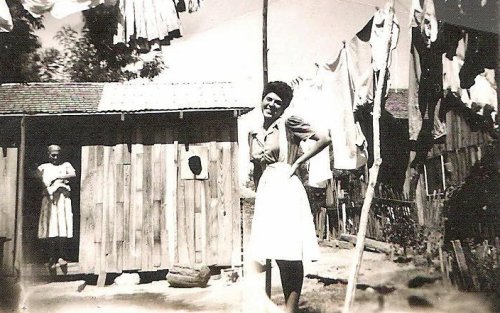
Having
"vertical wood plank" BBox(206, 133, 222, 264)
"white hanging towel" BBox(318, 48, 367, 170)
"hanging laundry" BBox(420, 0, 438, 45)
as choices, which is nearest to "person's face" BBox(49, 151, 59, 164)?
"vertical wood plank" BBox(206, 133, 222, 264)

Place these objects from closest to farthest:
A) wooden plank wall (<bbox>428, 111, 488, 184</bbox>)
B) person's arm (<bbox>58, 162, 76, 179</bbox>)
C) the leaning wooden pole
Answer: the leaning wooden pole, wooden plank wall (<bbox>428, 111, 488, 184</bbox>), person's arm (<bbox>58, 162, 76, 179</bbox>)

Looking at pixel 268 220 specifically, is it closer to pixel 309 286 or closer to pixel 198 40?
pixel 309 286

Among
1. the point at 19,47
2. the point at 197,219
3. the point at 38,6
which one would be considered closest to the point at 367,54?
the point at 197,219

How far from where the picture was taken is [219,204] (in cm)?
358

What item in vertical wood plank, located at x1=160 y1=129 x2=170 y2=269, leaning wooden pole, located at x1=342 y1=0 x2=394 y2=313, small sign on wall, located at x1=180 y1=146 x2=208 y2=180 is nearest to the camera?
leaning wooden pole, located at x1=342 y1=0 x2=394 y2=313

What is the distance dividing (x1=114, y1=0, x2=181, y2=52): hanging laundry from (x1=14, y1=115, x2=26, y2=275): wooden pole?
3.35 feet

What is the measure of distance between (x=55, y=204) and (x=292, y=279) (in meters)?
2.01

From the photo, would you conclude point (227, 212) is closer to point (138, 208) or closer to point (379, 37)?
point (138, 208)

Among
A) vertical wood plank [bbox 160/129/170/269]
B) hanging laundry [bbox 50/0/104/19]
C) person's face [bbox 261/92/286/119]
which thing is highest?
hanging laundry [bbox 50/0/104/19]

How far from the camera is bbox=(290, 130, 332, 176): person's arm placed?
2.99m

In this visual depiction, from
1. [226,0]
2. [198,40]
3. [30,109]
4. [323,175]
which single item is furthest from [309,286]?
[30,109]

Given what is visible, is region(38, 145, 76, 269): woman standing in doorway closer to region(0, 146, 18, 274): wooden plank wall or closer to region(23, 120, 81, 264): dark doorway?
region(23, 120, 81, 264): dark doorway

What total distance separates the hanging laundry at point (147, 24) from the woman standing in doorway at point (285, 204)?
869 millimetres

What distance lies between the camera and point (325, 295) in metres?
3.14
